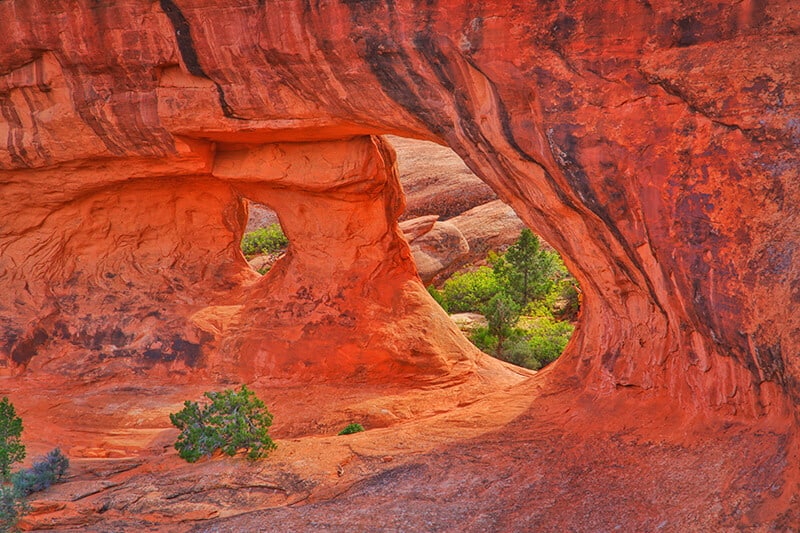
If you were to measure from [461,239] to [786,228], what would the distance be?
46.6ft

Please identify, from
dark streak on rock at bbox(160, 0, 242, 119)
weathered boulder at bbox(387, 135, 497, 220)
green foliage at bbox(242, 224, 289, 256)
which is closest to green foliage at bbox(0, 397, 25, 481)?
dark streak on rock at bbox(160, 0, 242, 119)

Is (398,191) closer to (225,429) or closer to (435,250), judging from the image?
(225,429)

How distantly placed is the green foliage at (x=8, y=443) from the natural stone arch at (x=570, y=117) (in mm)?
4590

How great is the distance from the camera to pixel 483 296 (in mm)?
20938

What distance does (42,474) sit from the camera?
10.2m

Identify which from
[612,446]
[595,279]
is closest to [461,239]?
[595,279]

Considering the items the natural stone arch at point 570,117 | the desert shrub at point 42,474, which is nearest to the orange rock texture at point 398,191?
the natural stone arch at point 570,117

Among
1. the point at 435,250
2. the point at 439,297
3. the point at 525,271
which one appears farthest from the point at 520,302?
the point at 435,250

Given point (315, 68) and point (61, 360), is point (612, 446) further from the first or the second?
point (61, 360)

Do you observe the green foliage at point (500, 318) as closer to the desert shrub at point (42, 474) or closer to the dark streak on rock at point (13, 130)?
the dark streak on rock at point (13, 130)

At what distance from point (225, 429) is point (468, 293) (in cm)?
1142

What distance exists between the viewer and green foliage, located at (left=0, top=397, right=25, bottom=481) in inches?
390

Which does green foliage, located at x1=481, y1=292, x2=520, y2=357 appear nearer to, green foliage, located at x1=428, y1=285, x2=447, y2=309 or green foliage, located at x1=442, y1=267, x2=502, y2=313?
green foliage, located at x1=442, y1=267, x2=502, y2=313

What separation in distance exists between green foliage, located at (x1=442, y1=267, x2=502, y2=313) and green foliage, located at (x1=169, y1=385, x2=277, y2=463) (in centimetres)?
1052
